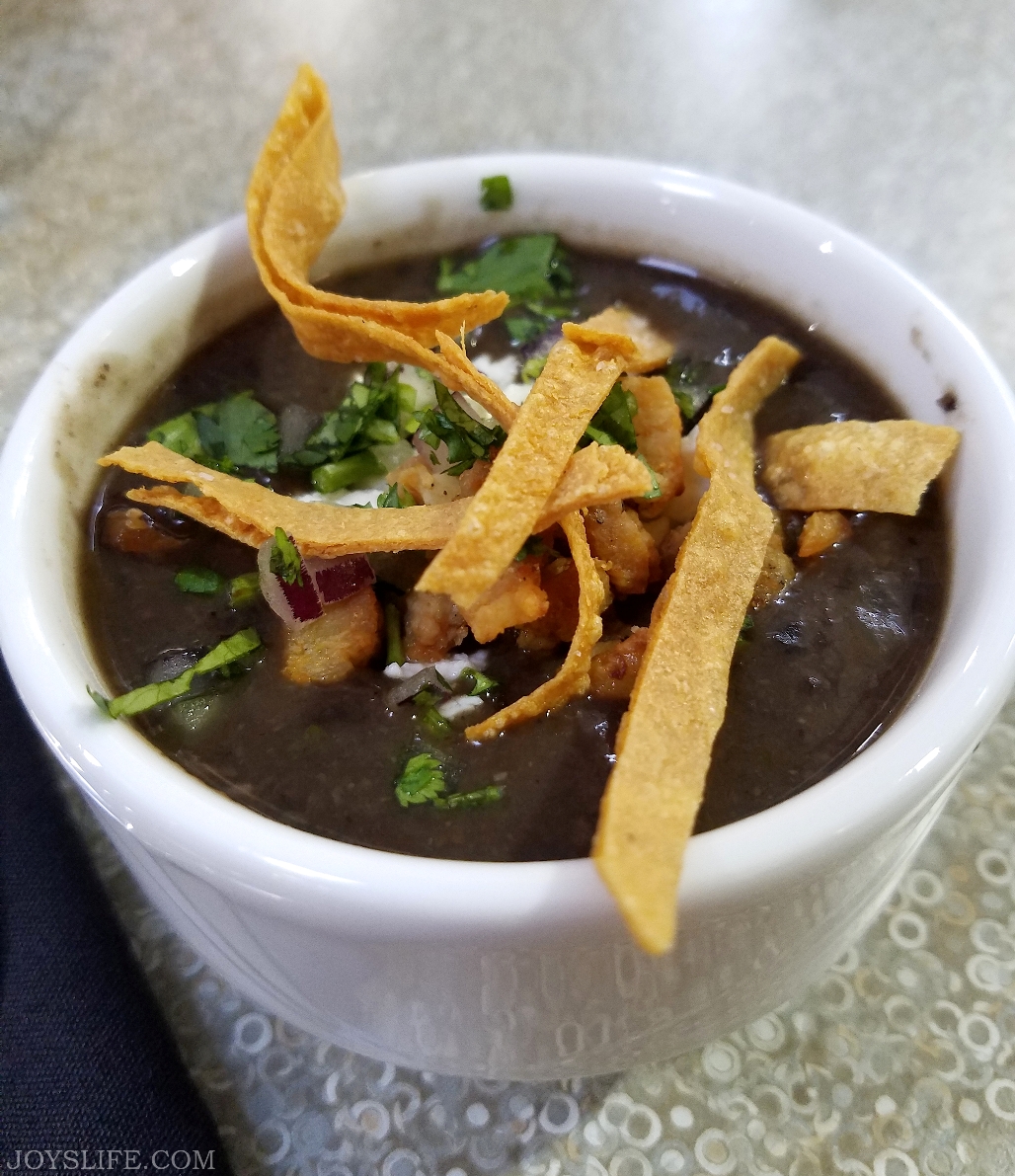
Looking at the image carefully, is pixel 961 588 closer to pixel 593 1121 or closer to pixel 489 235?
pixel 593 1121

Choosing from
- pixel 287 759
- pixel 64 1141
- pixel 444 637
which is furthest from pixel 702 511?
pixel 64 1141

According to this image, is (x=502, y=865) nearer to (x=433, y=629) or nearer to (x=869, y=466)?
(x=433, y=629)

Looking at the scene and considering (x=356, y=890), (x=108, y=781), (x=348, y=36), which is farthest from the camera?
(x=348, y=36)

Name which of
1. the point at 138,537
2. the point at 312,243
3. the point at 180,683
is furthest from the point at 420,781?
the point at 312,243

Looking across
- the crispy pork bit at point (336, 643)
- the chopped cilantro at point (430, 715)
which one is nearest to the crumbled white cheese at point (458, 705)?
the chopped cilantro at point (430, 715)

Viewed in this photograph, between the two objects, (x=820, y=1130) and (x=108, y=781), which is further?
(x=820, y=1130)
